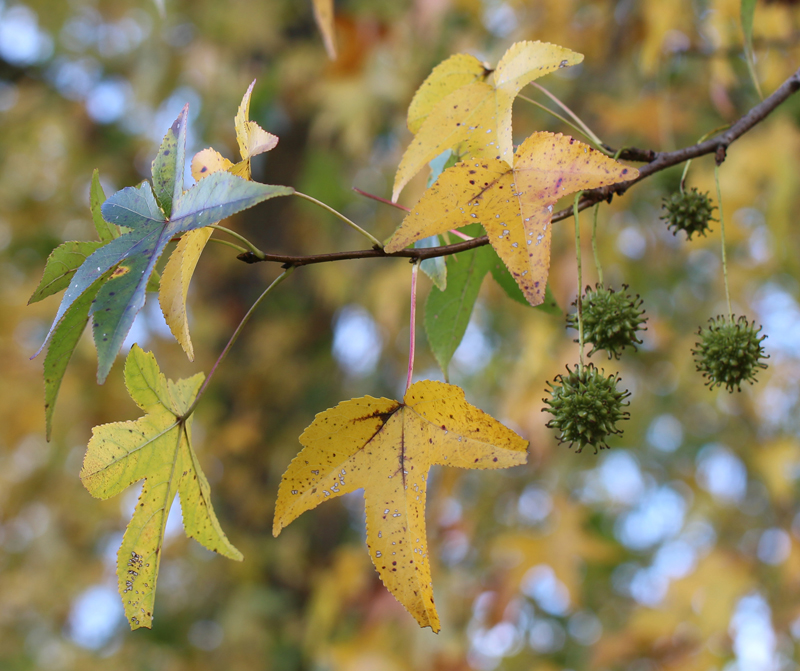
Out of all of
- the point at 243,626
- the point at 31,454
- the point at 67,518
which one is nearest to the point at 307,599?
the point at 243,626

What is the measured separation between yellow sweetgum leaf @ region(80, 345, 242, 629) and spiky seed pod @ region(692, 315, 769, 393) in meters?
0.52

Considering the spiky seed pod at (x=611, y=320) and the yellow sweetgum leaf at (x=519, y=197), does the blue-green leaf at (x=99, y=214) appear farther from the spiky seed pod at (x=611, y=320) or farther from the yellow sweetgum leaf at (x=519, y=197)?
the spiky seed pod at (x=611, y=320)

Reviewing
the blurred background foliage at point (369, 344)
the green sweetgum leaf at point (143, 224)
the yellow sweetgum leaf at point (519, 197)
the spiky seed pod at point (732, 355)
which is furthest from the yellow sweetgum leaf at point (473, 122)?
the blurred background foliage at point (369, 344)

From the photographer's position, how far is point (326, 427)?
581 mm

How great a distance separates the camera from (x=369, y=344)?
384 centimetres

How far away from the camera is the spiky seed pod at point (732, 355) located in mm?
711

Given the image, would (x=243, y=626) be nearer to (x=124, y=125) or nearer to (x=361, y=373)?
(x=361, y=373)

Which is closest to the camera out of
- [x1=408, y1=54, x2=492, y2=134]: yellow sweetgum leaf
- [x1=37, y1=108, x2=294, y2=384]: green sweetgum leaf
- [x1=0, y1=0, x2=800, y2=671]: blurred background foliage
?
[x1=37, y1=108, x2=294, y2=384]: green sweetgum leaf

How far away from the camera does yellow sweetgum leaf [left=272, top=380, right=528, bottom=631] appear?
0.55 metres

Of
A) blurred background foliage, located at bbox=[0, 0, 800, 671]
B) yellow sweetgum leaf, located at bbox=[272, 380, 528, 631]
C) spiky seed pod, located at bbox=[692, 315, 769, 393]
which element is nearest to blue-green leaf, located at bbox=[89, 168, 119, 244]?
yellow sweetgum leaf, located at bbox=[272, 380, 528, 631]

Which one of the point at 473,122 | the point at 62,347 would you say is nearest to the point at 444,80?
the point at 473,122

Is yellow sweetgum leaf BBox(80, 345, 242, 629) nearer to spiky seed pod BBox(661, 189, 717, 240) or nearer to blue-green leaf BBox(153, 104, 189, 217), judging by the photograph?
blue-green leaf BBox(153, 104, 189, 217)

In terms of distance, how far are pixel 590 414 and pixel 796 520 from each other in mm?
2731

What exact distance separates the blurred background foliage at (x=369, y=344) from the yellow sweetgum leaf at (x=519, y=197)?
1.16m
